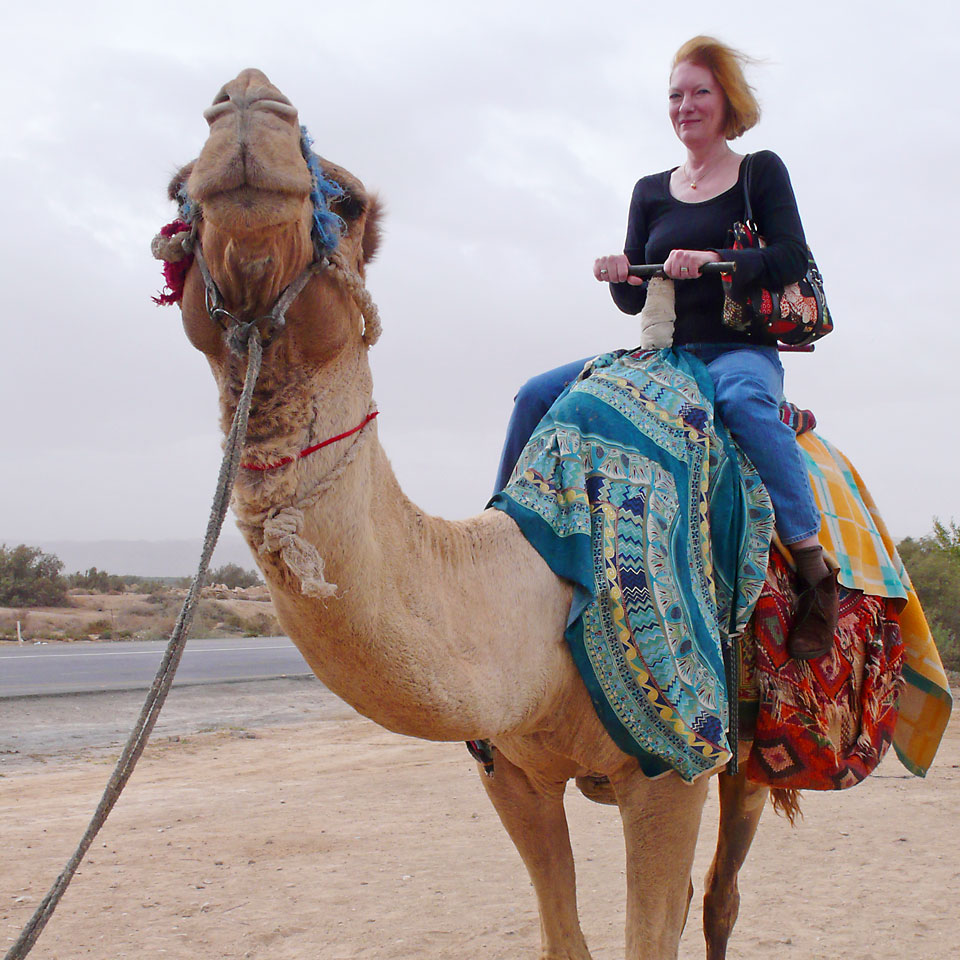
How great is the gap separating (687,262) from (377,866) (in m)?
4.14

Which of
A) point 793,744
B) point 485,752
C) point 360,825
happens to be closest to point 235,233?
point 485,752

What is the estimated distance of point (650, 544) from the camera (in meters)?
2.71

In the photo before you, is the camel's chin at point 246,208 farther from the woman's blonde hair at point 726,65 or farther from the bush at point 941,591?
the bush at point 941,591

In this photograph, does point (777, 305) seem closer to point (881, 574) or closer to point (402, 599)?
point (881, 574)

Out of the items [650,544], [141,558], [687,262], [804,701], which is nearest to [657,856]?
[804,701]

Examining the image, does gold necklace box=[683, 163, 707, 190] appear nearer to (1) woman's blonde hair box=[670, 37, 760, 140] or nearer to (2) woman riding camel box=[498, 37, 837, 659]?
(2) woman riding camel box=[498, 37, 837, 659]

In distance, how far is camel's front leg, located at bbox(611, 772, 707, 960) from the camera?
2.75m

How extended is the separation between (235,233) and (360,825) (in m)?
5.71

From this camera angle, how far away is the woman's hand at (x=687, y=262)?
10.4 ft

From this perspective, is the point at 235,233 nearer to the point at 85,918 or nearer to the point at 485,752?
the point at 485,752

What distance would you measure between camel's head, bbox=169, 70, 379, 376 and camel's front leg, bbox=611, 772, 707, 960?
1.53 meters

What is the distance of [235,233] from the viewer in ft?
5.70

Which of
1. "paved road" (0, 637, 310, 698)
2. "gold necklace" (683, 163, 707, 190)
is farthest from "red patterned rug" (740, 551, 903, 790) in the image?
"paved road" (0, 637, 310, 698)

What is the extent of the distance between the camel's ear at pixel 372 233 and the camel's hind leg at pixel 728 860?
2.87 meters
